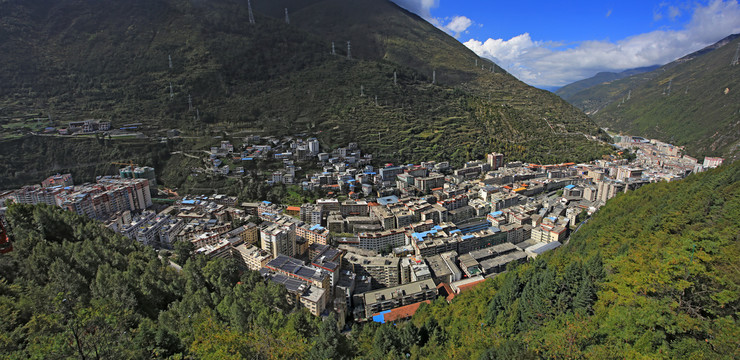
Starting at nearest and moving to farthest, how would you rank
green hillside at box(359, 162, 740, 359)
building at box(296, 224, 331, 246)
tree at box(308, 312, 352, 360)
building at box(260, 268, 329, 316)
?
1. green hillside at box(359, 162, 740, 359)
2. tree at box(308, 312, 352, 360)
3. building at box(260, 268, 329, 316)
4. building at box(296, 224, 331, 246)

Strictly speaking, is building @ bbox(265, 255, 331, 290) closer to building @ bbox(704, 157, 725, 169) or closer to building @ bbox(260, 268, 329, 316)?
building @ bbox(260, 268, 329, 316)

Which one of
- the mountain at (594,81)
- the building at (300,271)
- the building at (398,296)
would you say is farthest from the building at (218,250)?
the mountain at (594,81)

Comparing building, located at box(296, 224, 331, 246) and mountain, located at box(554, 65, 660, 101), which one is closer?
building, located at box(296, 224, 331, 246)

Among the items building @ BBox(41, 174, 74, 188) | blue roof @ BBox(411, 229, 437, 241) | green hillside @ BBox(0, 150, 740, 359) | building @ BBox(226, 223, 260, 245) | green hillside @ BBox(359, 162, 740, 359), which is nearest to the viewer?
green hillside @ BBox(0, 150, 740, 359)

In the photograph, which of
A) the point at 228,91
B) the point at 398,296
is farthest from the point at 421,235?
the point at 228,91

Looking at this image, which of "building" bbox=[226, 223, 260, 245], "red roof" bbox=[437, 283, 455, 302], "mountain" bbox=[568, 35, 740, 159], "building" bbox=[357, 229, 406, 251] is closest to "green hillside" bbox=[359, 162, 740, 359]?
"red roof" bbox=[437, 283, 455, 302]

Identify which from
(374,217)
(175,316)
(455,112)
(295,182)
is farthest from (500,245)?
(455,112)

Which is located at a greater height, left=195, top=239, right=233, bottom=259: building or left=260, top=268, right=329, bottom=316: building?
left=195, top=239, right=233, bottom=259: building

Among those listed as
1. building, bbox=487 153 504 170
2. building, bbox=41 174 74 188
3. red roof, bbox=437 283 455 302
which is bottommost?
red roof, bbox=437 283 455 302
